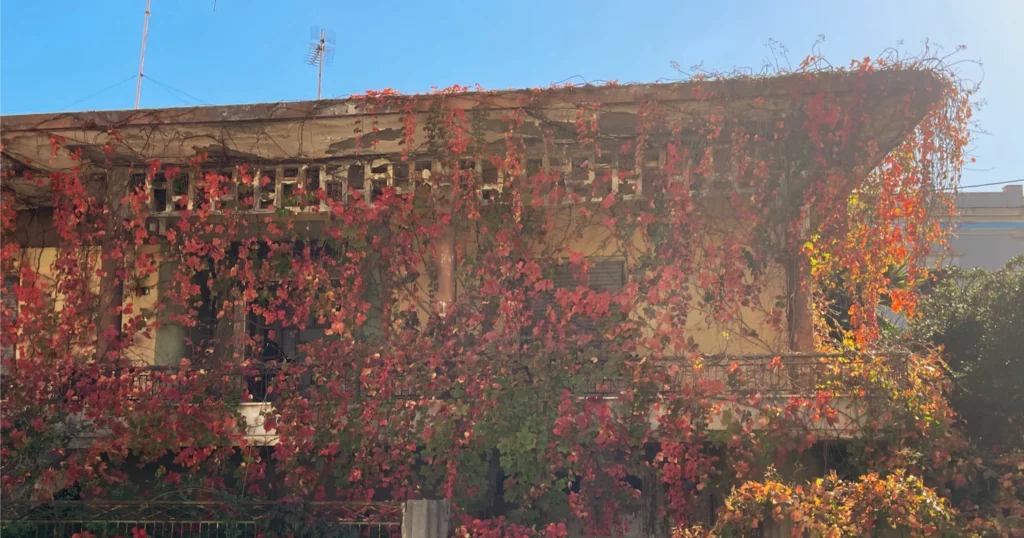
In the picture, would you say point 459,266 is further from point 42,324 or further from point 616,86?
point 42,324

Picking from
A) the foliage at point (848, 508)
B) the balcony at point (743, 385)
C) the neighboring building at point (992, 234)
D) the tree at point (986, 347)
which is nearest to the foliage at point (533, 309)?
the balcony at point (743, 385)

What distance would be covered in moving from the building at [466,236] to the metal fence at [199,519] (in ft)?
3.28

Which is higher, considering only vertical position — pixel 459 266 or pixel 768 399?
pixel 459 266

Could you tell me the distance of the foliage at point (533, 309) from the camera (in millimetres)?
7953

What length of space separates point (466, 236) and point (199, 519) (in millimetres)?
3902

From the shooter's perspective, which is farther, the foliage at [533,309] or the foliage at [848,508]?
the foliage at [533,309]

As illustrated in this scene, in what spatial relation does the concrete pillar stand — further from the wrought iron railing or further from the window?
the window

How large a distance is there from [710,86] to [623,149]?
1.07 meters

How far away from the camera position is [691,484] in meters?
8.38

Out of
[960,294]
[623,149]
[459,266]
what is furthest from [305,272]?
[960,294]

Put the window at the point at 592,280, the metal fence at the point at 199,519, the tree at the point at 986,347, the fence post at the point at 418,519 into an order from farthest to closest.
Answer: the window at the point at 592,280 → the tree at the point at 986,347 → the metal fence at the point at 199,519 → the fence post at the point at 418,519

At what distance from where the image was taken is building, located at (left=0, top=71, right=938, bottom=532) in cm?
821

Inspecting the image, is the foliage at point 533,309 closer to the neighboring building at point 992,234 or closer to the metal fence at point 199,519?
the metal fence at point 199,519

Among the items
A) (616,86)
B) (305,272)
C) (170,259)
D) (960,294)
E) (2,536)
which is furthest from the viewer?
(960,294)
